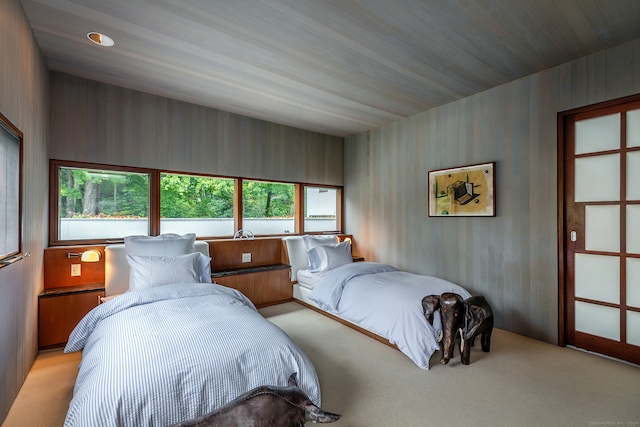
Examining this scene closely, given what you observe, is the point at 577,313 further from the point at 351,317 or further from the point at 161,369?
the point at 161,369

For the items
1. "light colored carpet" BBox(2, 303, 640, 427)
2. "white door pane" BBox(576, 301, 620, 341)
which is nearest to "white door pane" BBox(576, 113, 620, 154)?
"white door pane" BBox(576, 301, 620, 341)

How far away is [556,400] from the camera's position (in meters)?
2.11

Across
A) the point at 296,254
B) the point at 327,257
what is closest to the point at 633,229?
the point at 327,257

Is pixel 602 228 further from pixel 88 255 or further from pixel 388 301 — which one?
pixel 88 255

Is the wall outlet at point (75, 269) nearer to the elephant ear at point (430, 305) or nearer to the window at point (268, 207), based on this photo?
the window at point (268, 207)

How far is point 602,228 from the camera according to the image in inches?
111

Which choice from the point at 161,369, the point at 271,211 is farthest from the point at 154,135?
the point at 161,369

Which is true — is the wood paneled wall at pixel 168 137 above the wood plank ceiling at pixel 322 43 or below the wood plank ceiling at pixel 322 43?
below

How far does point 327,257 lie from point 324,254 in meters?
0.06

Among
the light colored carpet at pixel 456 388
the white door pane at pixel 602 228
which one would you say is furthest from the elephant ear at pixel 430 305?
the white door pane at pixel 602 228

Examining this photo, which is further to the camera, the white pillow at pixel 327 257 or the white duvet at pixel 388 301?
the white pillow at pixel 327 257

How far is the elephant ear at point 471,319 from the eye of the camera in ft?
8.40

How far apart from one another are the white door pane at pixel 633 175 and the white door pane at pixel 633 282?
573 millimetres

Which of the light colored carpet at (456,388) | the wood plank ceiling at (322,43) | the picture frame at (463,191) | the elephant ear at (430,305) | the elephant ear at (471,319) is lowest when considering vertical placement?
the light colored carpet at (456,388)
